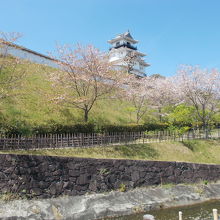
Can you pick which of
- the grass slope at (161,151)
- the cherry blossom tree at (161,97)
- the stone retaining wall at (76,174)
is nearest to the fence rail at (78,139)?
the grass slope at (161,151)

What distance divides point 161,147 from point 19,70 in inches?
654

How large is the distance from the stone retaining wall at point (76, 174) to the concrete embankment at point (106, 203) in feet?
1.48

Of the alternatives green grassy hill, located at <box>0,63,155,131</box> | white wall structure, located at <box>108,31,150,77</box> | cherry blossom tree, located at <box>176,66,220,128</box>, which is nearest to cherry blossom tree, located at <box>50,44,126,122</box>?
green grassy hill, located at <box>0,63,155,131</box>

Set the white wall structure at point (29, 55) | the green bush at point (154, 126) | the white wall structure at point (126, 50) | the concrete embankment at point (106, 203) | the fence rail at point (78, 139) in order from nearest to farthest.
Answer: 1. the concrete embankment at point (106, 203)
2. the fence rail at point (78, 139)
3. the green bush at point (154, 126)
4. the white wall structure at point (29, 55)
5. the white wall structure at point (126, 50)

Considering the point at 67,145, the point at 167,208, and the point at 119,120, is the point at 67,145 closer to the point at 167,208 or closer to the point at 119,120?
the point at 167,208

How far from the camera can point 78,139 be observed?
1552cm

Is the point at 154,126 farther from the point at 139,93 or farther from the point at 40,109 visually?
the point at 40,109

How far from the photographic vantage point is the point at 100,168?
12.4m

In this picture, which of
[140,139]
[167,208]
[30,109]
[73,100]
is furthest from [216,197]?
[30,109]

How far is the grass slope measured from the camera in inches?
589

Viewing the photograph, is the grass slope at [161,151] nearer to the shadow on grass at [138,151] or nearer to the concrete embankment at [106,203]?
the shadow on grass at [138,151]

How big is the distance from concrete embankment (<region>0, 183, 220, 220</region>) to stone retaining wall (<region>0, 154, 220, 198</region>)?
0.45 m

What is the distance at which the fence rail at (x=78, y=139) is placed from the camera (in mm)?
12891

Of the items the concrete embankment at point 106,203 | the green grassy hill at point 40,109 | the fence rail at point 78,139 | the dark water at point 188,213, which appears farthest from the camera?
the green grassy hill at point 40,109
